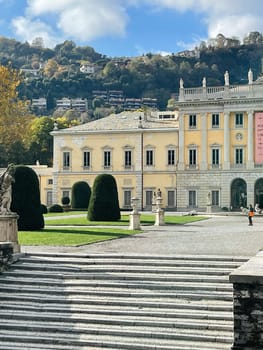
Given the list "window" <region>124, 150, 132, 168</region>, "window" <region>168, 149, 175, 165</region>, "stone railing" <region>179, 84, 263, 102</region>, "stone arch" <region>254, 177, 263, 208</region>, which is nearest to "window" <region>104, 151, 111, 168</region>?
"window" <region>124, 150, 132, 168</region>

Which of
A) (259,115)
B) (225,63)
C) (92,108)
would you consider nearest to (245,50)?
(225,63)

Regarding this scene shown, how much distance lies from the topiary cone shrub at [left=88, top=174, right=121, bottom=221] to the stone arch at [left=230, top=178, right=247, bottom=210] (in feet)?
85.1

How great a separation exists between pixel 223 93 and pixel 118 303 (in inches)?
1870

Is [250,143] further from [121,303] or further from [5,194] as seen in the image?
[121,303]

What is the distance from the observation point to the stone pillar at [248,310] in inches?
342

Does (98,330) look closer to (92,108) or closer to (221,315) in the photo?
(221,315)

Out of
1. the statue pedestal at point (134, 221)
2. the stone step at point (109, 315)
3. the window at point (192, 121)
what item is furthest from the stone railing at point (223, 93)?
the stone step at point (109, 315)

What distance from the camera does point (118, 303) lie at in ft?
36.1

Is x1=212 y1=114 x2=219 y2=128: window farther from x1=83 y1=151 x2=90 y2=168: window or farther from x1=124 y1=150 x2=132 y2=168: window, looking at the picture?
x1=83 y1=151 x2=90 y2=168: window

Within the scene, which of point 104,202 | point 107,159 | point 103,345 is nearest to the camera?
point 103,345

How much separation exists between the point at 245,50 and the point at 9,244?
169835 millimetres

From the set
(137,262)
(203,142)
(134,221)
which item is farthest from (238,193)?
(137,262)

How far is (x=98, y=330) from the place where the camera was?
10.2 metres

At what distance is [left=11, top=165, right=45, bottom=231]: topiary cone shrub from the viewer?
23.4 m
